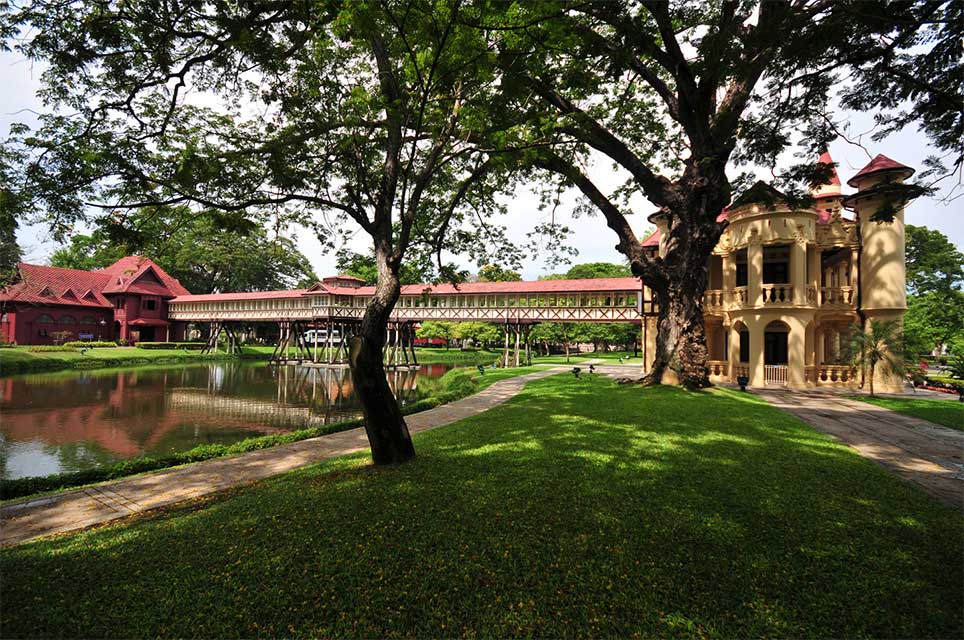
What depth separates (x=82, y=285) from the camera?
1574 inches

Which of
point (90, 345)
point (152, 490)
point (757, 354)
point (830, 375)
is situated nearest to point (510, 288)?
point (757, 354)

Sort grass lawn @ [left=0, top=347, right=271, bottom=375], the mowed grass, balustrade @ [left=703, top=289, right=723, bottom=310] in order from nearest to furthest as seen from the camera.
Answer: the mowed grass
balustrade @ [left=703, top=289, right=723, bottom=310]
grass lawn @ [left=0, top=347, right=271, bottom=375]

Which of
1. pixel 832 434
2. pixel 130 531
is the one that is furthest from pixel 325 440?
pixel 832 434

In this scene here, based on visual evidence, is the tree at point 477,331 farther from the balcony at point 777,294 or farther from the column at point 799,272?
the column at point 799,272

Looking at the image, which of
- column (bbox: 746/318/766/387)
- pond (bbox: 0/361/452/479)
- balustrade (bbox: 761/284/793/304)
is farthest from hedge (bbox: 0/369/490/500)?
balustrade (bbox: 761/284/793/304)

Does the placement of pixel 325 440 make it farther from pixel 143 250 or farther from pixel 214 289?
pixel 214 289

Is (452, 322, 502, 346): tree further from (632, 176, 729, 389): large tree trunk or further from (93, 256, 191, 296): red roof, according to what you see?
(632, 176, 729, 389): large tree trunk

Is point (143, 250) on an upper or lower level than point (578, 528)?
upper

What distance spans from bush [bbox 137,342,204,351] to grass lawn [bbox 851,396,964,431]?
49.8 m

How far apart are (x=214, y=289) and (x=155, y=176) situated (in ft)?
198

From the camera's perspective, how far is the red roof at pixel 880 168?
48.4ft

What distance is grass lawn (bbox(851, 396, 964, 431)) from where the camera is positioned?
9312 mm

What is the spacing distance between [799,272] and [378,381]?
665 inches

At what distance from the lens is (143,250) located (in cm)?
604
